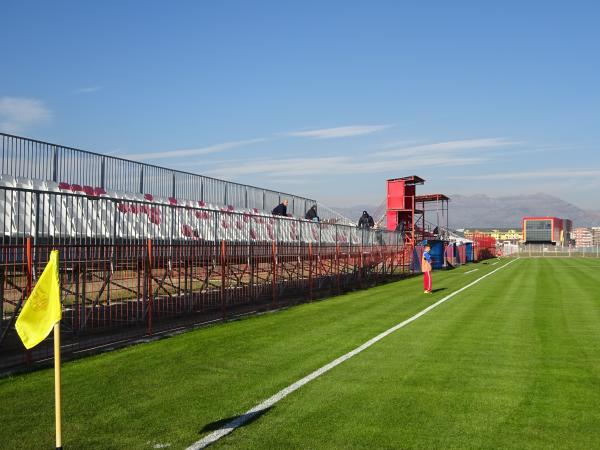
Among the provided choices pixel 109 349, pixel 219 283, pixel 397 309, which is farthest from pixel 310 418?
pixel 397 309

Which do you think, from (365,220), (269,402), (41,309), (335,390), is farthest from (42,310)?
(365,220)

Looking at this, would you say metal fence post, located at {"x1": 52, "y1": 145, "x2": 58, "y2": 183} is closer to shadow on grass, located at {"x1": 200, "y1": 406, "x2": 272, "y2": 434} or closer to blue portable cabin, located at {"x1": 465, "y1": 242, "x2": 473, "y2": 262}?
shadow on grass, located at {"x1": 200, "y1": 406, "x2": 272, "y2": 434}

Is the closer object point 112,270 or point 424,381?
point 424,381

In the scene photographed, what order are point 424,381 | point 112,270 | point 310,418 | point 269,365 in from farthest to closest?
point 112,270 → point 269,365 → point 424,381 → point 310,418

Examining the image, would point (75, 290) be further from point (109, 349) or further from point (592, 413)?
point (592, 413)

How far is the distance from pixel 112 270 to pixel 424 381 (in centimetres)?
641

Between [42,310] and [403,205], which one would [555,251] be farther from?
[42,310]

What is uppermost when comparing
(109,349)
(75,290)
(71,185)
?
(71,185)

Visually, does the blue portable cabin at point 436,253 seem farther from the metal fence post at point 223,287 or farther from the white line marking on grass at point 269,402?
the white line marking on grass at point 269,402

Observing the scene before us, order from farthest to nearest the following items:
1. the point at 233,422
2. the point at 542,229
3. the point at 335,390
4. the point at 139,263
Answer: the point at 542,229 → the point at 139,263 → the point at 335,390 → the point at 233,422

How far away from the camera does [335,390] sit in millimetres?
7137

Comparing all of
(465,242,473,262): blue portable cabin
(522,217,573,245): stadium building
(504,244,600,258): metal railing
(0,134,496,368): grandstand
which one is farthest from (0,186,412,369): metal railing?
(522,217,573,245): stadium building

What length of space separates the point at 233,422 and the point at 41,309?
208cm

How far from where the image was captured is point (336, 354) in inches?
372
